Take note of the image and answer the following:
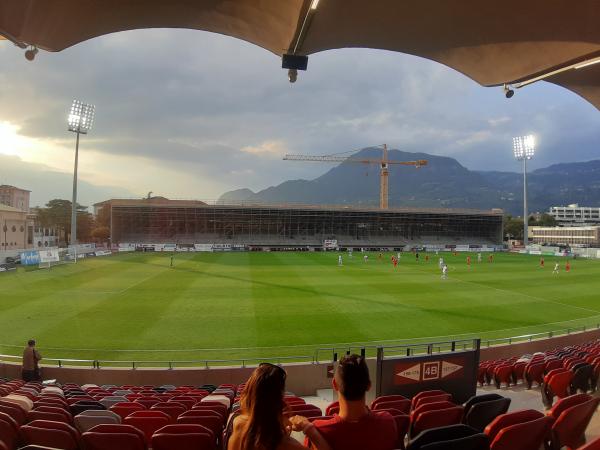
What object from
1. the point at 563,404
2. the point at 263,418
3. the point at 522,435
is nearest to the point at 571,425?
the point at 563,404

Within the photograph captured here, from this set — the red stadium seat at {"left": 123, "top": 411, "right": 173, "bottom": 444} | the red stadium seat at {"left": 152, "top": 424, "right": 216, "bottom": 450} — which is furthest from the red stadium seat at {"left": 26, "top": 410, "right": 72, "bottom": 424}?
the red stadium seat at {"left": 152, "top": 424, "right": 216, "bottom": 450}

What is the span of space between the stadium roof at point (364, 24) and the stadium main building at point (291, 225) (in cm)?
7162

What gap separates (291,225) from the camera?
91188 millimetres

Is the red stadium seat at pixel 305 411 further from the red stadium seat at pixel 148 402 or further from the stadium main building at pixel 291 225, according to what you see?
the stadium main building at pixel 291 225

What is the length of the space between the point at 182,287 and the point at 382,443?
2713cm

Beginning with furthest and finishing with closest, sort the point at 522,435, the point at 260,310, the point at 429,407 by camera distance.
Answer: the point at 260,310
the point at 429,407
the point at 522,435

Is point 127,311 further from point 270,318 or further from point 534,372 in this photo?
point 534,372

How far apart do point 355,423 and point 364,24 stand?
5710 millimetres

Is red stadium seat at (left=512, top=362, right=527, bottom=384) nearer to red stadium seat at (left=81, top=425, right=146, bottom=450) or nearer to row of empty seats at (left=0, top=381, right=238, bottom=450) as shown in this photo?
row of empty seats at (left=0, top=381, right=238, bottom=450)

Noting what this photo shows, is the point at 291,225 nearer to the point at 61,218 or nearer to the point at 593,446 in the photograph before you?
the point at 61,218

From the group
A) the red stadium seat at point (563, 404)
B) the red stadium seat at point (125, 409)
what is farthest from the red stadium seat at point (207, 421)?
the red stadium seat at point (563, 404)

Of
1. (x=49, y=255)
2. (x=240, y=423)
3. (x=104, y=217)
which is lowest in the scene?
(x=49, y=255)

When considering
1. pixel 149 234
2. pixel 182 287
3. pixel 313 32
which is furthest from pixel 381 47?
pixel 149 234

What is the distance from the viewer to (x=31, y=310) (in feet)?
68.8
